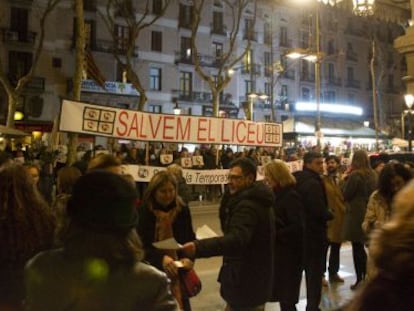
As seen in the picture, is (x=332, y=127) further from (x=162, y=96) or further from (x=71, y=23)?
(x=71, y=23)

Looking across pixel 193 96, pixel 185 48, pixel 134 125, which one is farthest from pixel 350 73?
pixel 134 125

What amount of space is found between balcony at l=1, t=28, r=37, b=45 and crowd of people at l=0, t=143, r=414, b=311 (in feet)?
120

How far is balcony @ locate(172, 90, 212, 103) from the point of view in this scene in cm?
4850

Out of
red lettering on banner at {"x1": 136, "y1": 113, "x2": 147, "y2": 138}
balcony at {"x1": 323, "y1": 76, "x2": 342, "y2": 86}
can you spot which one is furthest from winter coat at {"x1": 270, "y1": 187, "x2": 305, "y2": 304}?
balcony at {"x1": 323, "y1": 76, "x2": 342, "y2": 86}

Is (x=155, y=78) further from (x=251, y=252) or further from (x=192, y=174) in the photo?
(x=251, y=252)

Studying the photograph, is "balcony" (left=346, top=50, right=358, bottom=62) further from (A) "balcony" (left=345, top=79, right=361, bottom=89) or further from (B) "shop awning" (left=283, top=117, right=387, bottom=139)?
(B) "shop awning" (left=283, top=117, right=387, bottom=139)

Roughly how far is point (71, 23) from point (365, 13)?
3801cm

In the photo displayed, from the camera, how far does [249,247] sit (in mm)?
4195

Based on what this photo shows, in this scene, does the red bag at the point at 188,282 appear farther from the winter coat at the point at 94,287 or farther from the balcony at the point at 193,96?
the balcony at the point at 193,96

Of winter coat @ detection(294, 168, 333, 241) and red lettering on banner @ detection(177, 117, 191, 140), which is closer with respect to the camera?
winter coat @ detection(294, 168, 333, 241)

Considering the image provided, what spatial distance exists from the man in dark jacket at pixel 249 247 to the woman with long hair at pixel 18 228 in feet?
4.83

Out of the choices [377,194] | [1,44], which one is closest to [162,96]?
[1,44]

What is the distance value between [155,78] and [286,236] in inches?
1728

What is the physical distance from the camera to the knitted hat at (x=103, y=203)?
206 centimetres
